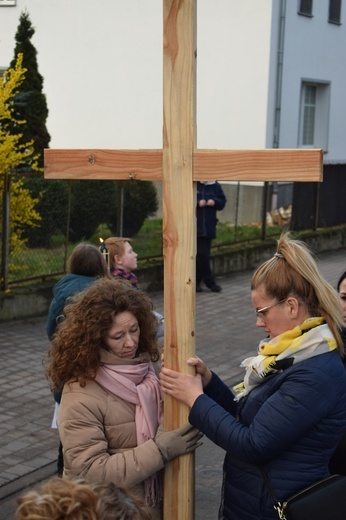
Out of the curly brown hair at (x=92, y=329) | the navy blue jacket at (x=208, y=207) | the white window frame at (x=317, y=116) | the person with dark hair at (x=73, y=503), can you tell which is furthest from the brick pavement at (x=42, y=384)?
the white window frame at (x=317, y=116)

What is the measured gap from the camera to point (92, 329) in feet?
11.0

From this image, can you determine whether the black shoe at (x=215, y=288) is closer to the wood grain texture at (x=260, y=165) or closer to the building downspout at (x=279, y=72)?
the building downspout at (x=279, y=72)

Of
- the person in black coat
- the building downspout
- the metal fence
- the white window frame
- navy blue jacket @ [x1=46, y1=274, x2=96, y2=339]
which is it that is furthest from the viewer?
the white window frame

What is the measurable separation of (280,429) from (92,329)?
0.84 m

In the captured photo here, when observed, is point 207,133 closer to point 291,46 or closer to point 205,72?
point 205,72

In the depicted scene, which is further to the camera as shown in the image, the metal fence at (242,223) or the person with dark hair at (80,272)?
the metal fence at (242,223)

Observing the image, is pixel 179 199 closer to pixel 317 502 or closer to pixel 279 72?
pixel 317 502

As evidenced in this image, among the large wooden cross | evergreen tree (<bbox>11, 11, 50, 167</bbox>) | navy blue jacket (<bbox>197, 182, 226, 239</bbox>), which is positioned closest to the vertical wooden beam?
the large wooden cross

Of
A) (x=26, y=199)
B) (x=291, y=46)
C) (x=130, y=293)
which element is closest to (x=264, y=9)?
(x=291, y=46)

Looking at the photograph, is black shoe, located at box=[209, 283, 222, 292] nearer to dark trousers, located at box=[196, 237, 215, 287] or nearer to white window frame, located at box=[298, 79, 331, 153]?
dark trousers, located at box=[196, 237, 215, 287]

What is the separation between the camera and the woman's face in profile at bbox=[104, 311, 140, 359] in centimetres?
340

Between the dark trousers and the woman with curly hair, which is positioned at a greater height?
the woman with curly hair

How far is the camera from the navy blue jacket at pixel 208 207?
1242 cm

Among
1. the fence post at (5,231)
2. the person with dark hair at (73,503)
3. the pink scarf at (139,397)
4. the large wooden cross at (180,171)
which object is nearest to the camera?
the person with dark hair at (73,503)
